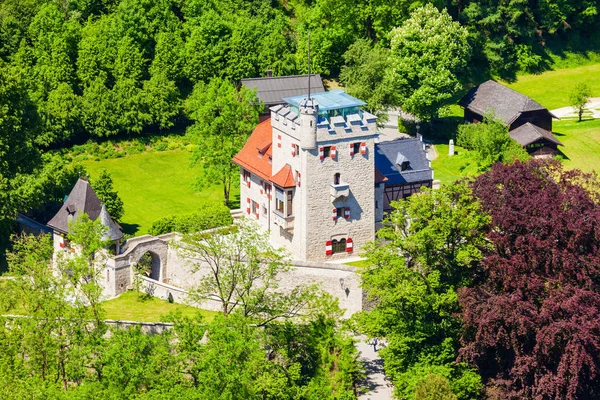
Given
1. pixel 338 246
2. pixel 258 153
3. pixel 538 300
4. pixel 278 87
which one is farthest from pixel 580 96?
pixel 538 300

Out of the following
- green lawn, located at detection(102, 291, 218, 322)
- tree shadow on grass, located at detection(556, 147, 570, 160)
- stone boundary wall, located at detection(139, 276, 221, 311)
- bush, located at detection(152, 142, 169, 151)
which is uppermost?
bush, located at detection(152, 142, 169, 151)

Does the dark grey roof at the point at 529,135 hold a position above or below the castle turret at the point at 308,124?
below

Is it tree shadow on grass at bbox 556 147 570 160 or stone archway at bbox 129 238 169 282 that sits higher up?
tree shadow on grass at bbox 556 147 570 160

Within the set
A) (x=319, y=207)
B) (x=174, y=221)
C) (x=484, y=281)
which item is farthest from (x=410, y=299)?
(x=174, y=221)

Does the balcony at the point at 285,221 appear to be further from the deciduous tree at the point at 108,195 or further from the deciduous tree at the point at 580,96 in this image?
the deciduous tree at the point at 580,96

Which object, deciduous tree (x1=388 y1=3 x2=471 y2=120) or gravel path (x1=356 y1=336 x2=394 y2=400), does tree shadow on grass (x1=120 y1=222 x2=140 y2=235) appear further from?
deciduous tree (x1=388 y1=3 x2=471 y2=120)

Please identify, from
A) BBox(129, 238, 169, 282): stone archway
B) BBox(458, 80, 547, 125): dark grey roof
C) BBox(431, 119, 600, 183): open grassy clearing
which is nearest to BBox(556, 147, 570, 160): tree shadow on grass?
BBox(431, 119, 600, 183): open grassy clearing

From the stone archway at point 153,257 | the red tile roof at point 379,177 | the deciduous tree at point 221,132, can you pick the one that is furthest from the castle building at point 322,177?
the deciduous tree at point 221,132
